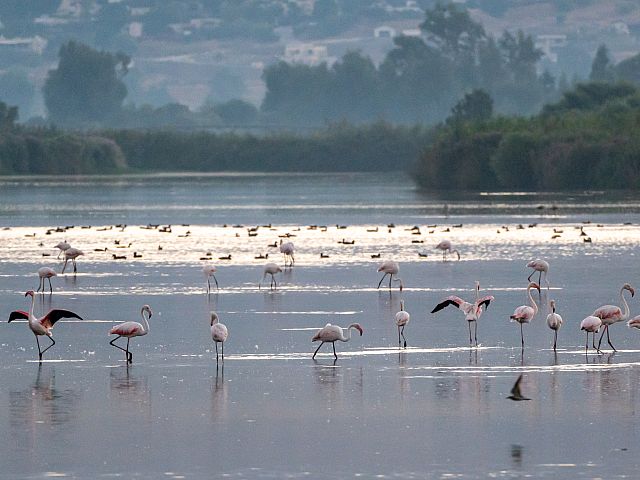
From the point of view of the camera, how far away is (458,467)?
11.9m

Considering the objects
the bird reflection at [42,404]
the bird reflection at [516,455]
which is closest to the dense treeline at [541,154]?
the bird reflection at [42,404]

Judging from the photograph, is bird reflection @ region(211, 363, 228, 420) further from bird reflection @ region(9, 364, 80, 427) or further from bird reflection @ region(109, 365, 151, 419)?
bird reflection @ region(9, 364, 80, 427)

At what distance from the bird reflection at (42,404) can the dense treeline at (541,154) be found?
51.3 m

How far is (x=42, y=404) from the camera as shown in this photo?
14469 millimetres

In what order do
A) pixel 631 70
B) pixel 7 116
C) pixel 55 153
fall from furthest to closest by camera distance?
pixel 631 70 → pixel 7 116 → pixel 55 153

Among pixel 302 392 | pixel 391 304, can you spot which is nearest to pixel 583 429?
pixel 302 392

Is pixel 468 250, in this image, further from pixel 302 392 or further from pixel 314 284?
pixel 302 392

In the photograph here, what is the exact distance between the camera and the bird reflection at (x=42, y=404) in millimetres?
13758

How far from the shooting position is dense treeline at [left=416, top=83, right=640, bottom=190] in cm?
6644

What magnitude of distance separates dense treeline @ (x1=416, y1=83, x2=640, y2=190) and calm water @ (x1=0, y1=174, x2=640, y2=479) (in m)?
32.5

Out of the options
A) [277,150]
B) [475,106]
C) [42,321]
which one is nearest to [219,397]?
[42,321]

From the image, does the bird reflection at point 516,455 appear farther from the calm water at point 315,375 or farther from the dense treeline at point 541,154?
the dense treeline at point 541,154

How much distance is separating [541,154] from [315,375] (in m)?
53.7

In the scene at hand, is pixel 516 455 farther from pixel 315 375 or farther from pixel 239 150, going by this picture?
pixel 239 150
